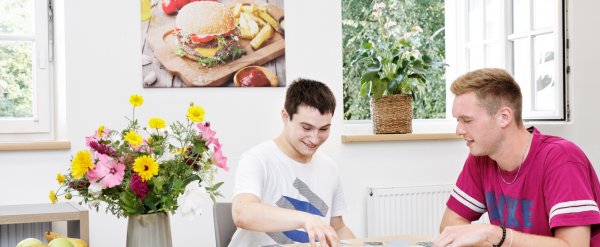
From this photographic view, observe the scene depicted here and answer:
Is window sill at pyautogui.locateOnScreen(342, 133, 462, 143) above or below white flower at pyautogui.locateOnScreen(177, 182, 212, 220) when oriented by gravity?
above

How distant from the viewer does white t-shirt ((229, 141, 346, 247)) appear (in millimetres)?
2301

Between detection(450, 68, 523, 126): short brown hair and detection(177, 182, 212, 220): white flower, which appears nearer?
detection(177, 182, 212, 220): white flower

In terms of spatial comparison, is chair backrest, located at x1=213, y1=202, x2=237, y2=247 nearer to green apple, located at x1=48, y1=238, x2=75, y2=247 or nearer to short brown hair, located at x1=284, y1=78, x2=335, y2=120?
short brown hair, located at x1=284, y1=78, x2=335, y2=120

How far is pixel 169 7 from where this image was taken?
123 inches

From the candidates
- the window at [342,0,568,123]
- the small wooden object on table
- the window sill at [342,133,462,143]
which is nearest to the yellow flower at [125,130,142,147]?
the small wooden object on table

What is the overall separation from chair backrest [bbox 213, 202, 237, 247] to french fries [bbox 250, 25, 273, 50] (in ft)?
3.46

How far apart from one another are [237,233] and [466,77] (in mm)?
880

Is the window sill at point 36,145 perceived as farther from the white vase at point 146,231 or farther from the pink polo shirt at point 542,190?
the pink polo shirt at point 542,190

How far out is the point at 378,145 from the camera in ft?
11.6

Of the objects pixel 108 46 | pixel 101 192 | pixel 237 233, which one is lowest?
pixel 237 233

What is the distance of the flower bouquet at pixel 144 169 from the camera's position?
4.95 ft

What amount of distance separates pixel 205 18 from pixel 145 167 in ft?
5.76

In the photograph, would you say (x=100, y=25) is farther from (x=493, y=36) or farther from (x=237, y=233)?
(x=493, y=36)

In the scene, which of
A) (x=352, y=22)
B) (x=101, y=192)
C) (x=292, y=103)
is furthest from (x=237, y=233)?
(x=352, y=22)
